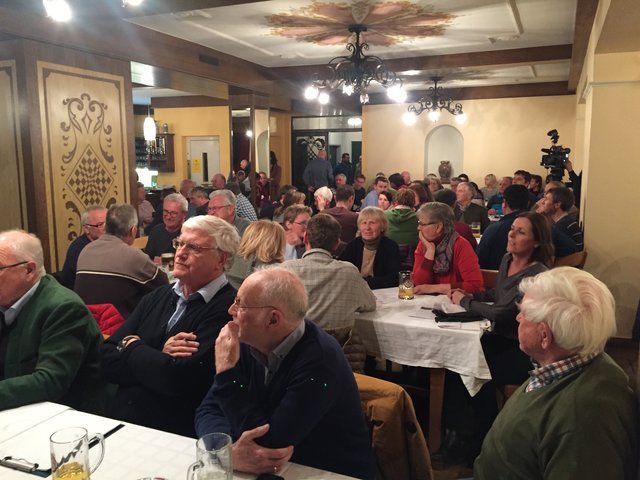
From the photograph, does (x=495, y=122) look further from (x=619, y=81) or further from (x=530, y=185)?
(x=619, y=81)

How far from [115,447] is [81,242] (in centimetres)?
260

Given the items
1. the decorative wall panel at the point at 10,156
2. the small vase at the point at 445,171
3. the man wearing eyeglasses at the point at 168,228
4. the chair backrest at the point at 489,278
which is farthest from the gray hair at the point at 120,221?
the small vase at the point at 445,171

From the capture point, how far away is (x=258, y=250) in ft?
10.8

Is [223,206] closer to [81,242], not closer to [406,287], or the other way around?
[81,242]

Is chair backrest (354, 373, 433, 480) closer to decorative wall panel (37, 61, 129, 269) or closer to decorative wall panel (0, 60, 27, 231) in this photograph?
decorative wall panel (37, 61, 129, 269)

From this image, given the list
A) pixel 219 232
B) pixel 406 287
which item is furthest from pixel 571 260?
pixel 219 232

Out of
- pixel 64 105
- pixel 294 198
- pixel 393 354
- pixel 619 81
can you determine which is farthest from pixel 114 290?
pixel 619 81

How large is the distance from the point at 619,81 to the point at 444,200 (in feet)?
6.08

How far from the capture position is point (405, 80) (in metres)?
10.2

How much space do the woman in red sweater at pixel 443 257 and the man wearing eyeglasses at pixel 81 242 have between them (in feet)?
7.59

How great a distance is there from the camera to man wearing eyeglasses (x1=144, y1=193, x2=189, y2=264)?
15.8 feet

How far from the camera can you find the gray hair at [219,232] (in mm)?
2309

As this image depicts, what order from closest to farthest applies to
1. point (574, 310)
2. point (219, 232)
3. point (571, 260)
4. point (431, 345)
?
point (574, 310)
point (219, 232)
point (431, 345)
point (571, 260)

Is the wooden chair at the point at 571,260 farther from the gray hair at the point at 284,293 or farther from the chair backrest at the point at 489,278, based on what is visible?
the gray hair at the point at 284,293
